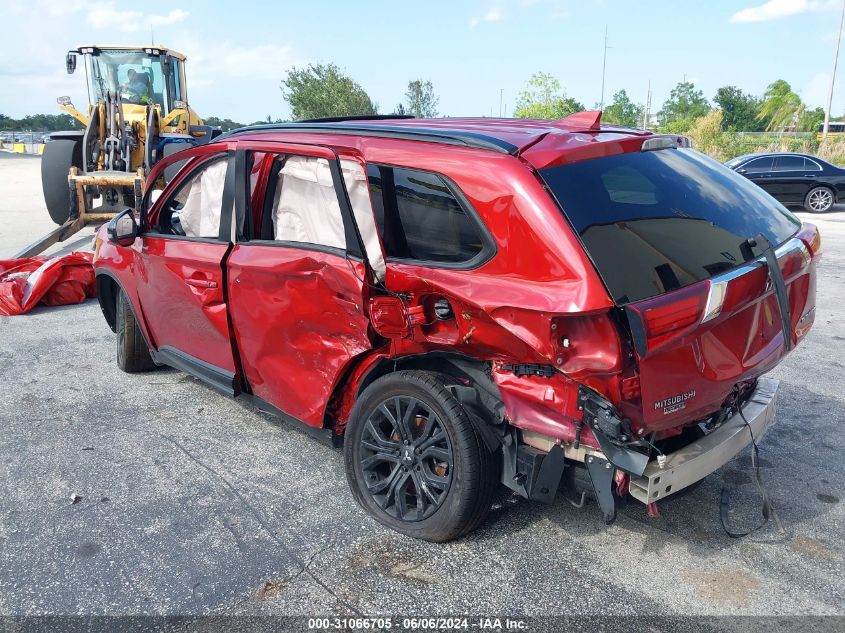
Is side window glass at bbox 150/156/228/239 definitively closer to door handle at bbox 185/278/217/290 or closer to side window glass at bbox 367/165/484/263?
door handle at bbox 185/278/217/290

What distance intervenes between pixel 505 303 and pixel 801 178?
16452 mm

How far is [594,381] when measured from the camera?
259 centimetres

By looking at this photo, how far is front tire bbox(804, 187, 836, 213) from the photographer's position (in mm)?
16484

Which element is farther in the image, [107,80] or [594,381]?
[107,80]

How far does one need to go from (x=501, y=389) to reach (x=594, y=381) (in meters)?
0.43

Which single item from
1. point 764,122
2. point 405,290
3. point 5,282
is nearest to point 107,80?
point 5,282

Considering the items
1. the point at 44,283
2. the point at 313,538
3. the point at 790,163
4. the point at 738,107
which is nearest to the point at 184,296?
the point at 313,538

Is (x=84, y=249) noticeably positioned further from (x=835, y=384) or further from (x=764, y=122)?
(x=764, y=122)

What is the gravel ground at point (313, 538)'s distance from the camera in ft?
9.27

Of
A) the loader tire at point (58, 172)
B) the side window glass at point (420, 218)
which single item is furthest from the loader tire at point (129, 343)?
the loader tire at point (58, 172)

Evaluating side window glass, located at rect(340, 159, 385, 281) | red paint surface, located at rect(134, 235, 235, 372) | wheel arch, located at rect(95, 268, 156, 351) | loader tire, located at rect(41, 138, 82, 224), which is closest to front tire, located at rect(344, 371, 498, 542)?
side window glass, located at rect(340, 159, 385, 281)

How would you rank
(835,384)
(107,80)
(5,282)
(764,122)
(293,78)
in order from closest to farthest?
(835,384) → (5,282) → (107,80) → (293,78) → (764,122)

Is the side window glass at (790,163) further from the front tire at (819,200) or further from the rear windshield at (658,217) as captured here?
the rear windshield at (658,217)

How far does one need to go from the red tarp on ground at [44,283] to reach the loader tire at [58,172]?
435 cm
